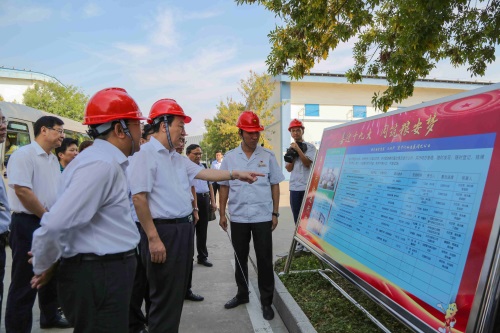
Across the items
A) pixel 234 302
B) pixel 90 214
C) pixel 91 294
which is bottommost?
pixel 234 302

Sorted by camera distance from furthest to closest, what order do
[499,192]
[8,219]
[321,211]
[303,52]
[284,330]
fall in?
[303,52] → [321,211] → [284,330] → [8,219] → [499,192]

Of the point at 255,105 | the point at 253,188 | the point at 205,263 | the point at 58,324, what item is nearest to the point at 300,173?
the point at 253,188

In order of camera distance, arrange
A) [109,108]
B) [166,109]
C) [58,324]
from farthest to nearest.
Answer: [58,324] → [166,109] → [109,108]

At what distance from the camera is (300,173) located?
16.8 ft

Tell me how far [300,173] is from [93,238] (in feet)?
12.4

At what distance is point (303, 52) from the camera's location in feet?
16.6

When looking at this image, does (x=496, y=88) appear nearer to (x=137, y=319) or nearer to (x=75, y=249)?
(x=75, y=249)

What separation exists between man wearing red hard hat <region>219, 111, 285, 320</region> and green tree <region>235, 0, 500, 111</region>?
199 cm

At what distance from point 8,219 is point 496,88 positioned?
11.1 feet

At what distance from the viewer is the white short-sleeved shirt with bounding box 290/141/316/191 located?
5074 millimetres

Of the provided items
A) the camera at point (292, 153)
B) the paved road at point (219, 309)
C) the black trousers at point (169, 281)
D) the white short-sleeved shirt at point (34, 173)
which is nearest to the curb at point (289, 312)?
the paved road at point (219, 309)

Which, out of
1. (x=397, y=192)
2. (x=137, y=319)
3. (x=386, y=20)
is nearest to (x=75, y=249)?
(x=137, y=319)

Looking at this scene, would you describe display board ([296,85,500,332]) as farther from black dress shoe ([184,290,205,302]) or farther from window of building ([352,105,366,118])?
window of building ([352,105,366,118])

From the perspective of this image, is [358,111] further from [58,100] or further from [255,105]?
[58,100]
